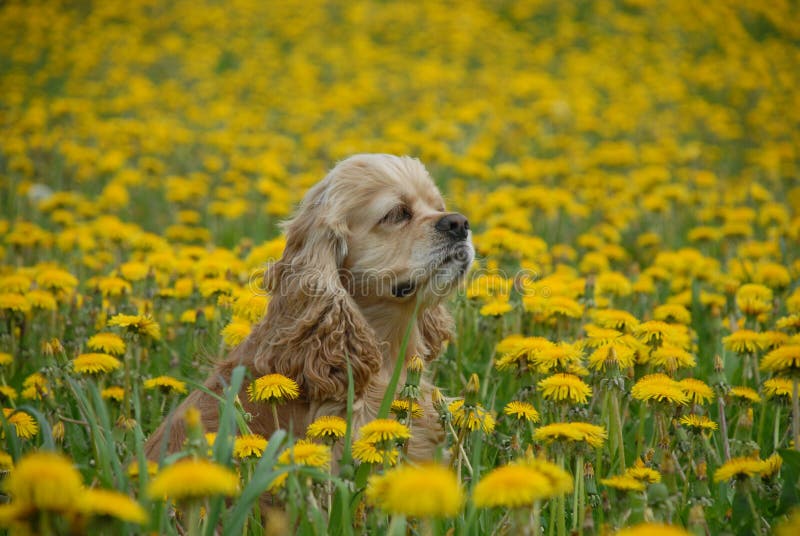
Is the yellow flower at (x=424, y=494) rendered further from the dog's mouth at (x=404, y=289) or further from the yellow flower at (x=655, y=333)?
the dog's mouth at (x=404, y=289)

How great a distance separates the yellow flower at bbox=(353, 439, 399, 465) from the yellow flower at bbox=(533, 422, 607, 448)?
347 mm

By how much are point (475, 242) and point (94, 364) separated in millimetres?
2176

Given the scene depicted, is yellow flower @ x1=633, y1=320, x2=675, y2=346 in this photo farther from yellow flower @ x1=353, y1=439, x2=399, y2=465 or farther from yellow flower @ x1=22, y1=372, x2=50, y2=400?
yellow flower @ x1=22, y1=372, x2=50, y2=400

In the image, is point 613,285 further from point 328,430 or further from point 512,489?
point 512,489

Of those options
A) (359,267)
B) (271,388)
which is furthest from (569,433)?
(359,267)

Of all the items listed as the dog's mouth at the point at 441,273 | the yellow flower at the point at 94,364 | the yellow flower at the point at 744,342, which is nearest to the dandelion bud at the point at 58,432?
the yellow flower at the point at 94,364

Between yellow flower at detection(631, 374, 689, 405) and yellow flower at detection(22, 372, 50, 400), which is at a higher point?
yellow flower at detection(631, 374, 689, 405)

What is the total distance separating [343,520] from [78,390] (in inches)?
33.5

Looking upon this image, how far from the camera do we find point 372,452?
2.05m

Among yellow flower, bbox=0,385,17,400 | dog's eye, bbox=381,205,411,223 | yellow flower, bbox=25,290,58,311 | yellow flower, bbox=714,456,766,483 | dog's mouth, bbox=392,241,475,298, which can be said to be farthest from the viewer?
yellow flower, bbox=25,290,58,311

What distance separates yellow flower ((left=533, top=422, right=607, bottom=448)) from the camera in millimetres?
2012

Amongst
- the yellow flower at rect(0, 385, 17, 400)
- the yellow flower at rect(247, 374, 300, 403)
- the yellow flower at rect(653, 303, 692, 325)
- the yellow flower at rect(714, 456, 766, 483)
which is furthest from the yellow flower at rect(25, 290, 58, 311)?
the yellow flower at rect(714, 456, 766, 483)

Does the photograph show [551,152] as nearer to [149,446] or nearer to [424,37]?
[424,37]

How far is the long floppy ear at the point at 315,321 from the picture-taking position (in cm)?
292
